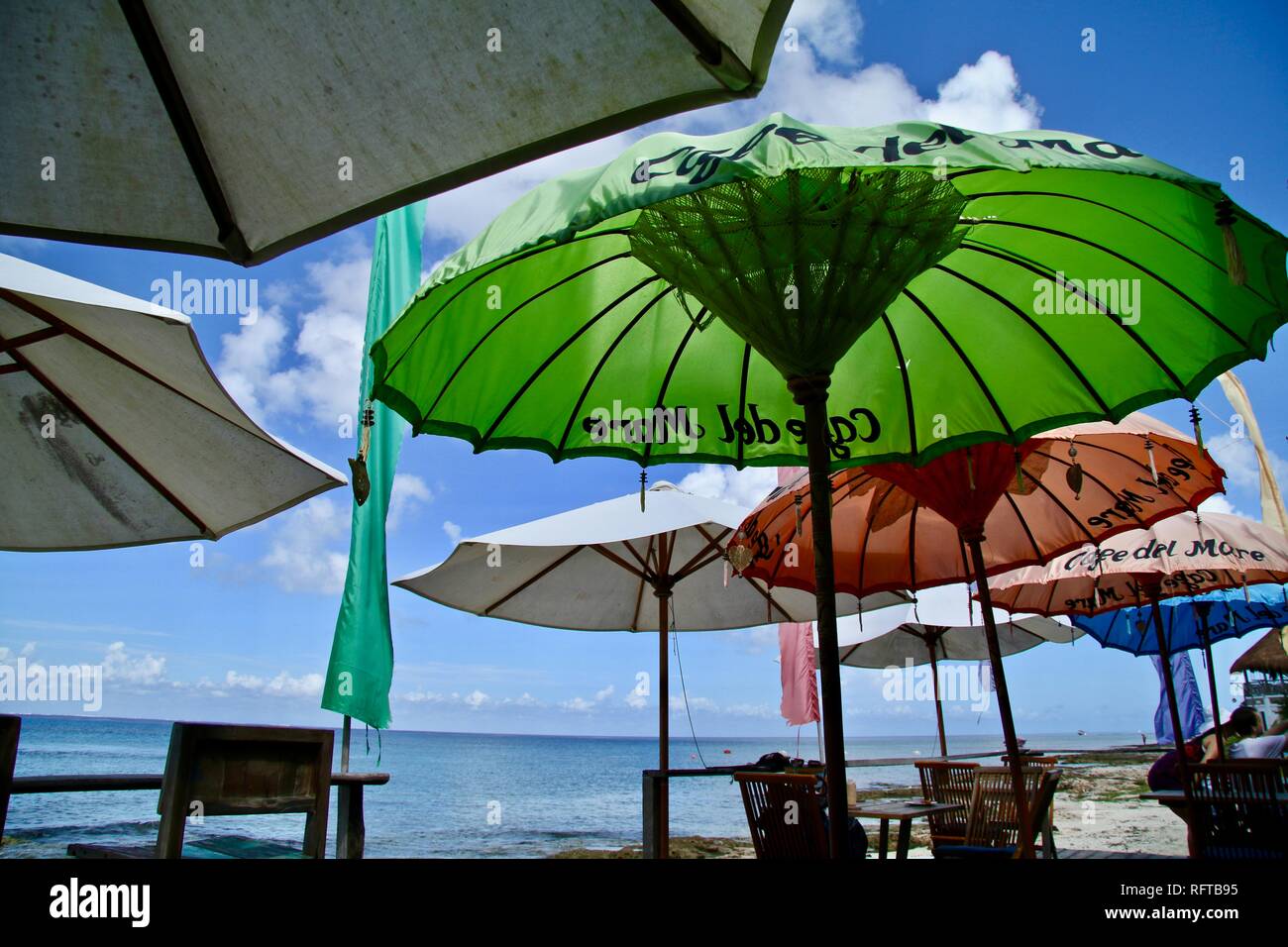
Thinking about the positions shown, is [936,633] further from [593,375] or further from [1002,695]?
[593,375]

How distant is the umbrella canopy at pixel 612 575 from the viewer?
238 inches

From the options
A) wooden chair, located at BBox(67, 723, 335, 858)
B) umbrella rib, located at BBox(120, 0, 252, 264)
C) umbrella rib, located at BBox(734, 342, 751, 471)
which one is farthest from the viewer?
umbrella rib, located at BBox(734, 342, 751, 471)

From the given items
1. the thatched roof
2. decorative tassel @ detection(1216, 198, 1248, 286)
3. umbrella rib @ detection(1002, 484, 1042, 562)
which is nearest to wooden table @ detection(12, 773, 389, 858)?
decorative tassel @ detection(1216, 198, 1248, 286)

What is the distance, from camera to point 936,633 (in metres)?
11.8

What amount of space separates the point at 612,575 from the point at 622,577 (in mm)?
106

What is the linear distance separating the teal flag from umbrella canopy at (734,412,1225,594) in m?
2.45

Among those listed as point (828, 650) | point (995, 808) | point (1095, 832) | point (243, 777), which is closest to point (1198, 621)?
point (1095, 832)

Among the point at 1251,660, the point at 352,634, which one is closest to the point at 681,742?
the point at 1251,660

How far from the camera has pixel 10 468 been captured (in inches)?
157

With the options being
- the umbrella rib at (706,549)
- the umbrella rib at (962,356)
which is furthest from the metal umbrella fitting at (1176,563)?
the umbrella rib at (962,356)

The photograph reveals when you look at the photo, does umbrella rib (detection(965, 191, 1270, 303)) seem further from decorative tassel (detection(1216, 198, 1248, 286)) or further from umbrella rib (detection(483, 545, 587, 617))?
umbrella rib (detection(483, 545, 587, 617))

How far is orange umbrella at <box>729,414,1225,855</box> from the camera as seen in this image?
3.70 metres

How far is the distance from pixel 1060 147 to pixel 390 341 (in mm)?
2089
